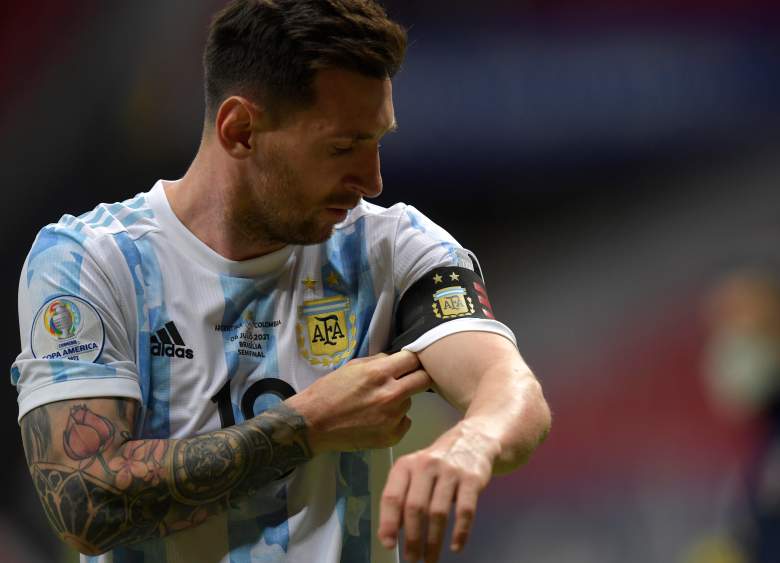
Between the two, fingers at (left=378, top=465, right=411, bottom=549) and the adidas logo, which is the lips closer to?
the adidas logo

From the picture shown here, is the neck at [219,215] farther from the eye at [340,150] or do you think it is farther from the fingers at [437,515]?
the fingers at [437,515]

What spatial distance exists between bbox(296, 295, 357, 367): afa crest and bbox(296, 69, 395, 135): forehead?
1.04 ft

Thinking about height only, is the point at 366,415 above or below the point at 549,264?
above

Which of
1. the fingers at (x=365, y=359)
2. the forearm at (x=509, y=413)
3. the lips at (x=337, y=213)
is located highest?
the lips at (x=337, y=213)

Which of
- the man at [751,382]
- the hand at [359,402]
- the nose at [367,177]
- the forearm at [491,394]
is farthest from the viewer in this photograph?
the man at [751,382]

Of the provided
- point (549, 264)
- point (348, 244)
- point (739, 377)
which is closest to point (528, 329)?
point (549, 264)

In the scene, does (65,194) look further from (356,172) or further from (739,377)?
(739,377)

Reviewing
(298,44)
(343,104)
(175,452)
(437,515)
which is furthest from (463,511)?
(298,44)

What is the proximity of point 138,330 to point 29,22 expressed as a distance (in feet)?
7.83

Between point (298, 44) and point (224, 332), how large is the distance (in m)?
0.53

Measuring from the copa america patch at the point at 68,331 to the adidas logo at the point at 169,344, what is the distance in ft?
0.36

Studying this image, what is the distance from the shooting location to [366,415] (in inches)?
71.0

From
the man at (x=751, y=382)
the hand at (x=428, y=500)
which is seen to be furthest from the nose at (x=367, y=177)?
the man at (x=751, y=382)

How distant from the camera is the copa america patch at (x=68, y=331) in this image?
1.77 m
